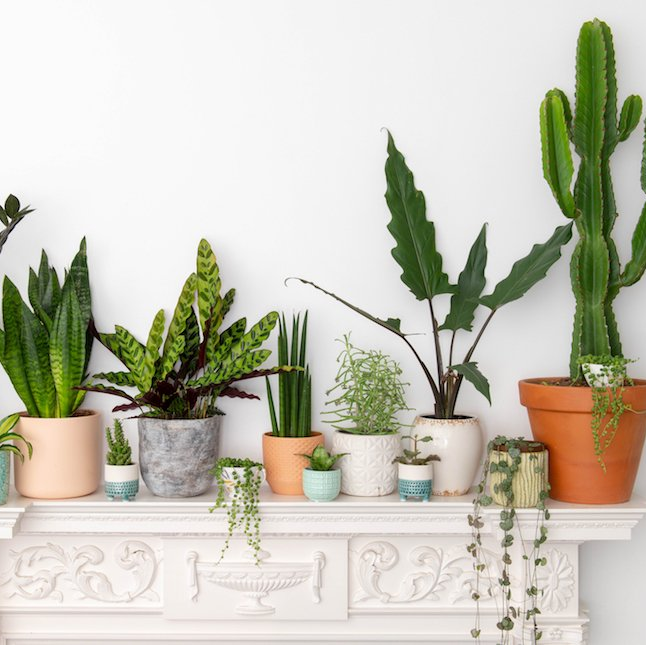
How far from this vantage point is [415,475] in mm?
1541

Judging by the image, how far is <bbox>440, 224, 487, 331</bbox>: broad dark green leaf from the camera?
162 cm

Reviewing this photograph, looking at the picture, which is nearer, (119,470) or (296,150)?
(119,470)

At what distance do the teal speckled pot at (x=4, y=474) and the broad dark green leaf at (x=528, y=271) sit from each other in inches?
40.5

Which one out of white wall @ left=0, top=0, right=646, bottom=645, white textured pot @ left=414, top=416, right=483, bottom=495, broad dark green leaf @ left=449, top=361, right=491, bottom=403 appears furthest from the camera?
white wall @ left=0, top=0, right=646, bottom=645

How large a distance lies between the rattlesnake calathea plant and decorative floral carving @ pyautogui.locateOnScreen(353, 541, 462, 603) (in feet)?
1.43

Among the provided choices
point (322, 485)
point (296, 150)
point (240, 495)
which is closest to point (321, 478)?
point (322, 485)

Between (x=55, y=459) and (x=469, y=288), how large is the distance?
0.95m

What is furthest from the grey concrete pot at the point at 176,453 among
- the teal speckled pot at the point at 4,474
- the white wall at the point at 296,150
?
the teal speckled pot at the point at 4,474

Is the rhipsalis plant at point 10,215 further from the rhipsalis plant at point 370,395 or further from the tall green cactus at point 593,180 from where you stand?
the tall green cactus at point 593,180

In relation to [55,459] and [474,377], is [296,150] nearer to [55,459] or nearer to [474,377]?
[474,377]

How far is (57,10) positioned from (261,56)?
470mm

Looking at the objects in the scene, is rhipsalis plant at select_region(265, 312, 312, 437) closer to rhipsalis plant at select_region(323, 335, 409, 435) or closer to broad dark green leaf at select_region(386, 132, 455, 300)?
rhipsalis plant at select_region(323, 335, 409, 435)

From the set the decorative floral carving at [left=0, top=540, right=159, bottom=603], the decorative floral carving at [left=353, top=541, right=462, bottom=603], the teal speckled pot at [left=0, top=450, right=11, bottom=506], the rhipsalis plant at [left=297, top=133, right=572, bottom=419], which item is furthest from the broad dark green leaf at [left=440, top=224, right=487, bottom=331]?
the teal speckled pot at [left=0, top=450, right=11, bottom=506]

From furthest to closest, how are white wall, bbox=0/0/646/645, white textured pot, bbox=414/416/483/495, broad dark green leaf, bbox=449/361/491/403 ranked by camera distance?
white wall, bbox=0/0/646/645 < white textured pot, bbox=414/416/483/495 < broad dark green leaf, bbox=449/361/491/403
